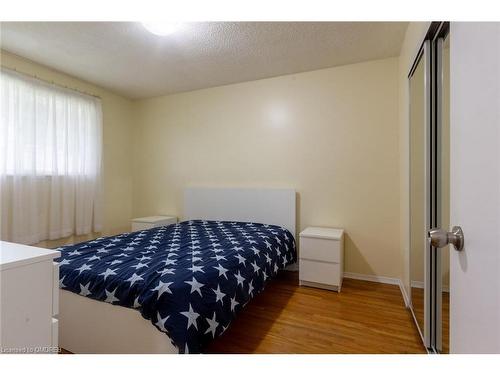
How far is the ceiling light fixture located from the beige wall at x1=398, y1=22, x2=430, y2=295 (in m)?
1.79

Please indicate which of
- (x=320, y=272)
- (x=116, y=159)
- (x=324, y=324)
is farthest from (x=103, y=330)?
(x=116, y=159)

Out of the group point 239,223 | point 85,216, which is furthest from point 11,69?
point 239,223

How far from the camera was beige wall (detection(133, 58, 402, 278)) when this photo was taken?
271cm

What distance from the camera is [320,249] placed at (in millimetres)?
2561

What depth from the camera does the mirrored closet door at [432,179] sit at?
4.14 feet

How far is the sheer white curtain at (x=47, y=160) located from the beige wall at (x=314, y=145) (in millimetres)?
1054

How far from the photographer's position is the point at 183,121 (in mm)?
3758

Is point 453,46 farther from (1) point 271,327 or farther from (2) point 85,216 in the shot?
(2) point 85,216

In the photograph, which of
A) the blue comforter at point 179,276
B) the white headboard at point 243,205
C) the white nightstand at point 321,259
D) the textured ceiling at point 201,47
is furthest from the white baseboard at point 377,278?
the textured ceiling at point 201,47

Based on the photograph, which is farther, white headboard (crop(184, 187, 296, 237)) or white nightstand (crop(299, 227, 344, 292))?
white headboard (crop(184, 187, 296, 237))

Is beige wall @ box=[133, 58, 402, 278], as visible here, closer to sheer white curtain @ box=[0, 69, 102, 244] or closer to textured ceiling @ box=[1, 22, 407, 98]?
textured ceiling @ box=[1, 22, 407, 98]

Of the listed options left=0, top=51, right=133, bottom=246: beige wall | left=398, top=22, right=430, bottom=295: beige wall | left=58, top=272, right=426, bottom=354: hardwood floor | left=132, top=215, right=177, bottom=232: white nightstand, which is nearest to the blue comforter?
left=58, top=272, right=426, bottom=354: hardwood floor

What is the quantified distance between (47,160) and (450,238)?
12.1 feet

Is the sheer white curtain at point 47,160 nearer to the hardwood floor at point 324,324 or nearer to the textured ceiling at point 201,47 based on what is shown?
the textured ceiling at point 201,47
